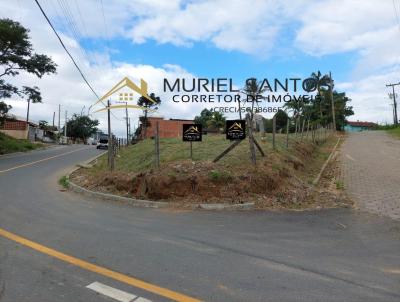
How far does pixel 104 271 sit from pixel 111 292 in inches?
29.7

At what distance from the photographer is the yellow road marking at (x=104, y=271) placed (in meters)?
4.72

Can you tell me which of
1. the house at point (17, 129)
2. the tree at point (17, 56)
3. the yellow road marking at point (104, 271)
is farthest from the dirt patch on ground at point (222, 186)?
the house at point (17, 129)

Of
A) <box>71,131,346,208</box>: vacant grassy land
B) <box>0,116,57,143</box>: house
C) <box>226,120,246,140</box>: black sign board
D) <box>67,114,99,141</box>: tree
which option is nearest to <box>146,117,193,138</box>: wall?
<box>0,116,57,143</box>: house

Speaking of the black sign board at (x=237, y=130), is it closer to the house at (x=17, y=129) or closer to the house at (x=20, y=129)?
the house at (x=20, y=129)

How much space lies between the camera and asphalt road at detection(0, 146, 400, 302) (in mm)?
4902

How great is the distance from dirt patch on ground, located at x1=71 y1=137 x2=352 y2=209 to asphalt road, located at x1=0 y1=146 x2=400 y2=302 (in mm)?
968

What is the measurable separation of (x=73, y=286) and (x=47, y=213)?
524 centimetres

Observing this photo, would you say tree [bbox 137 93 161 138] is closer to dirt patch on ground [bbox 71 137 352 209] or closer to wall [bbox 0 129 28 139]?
wall [bbox 0 129 28 139]

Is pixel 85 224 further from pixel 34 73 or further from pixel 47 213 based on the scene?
pixel 34 73

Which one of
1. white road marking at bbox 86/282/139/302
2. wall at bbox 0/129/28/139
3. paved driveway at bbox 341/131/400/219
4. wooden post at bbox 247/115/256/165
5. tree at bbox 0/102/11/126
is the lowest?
white road marking at bbox 86/282/139/302

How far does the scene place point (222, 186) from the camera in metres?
11.5

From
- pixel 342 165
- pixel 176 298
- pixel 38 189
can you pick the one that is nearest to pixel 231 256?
pixel 176 298

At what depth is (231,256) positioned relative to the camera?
635 centimetres

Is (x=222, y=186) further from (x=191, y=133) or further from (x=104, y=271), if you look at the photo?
(x=104, y=271)
